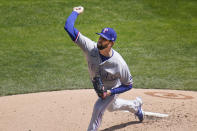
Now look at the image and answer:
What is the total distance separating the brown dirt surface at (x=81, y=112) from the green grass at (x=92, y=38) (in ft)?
2.13

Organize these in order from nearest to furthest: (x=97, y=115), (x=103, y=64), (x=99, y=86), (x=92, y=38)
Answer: (x=99, y=86)
(x=103, y=64)
(x=97, y=115)
(x=92, y=38)

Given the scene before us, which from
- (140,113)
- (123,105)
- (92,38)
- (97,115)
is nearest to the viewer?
(97,115)

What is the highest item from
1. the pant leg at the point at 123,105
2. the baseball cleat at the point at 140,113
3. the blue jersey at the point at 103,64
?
the blue jersey at the point at 103,64

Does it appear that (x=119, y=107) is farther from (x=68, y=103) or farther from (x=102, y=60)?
(x=68, y=103)

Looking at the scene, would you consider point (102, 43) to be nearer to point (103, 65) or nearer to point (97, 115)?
point (103, 65)

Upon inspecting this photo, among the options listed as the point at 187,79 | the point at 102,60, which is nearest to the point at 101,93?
the point at 102,60

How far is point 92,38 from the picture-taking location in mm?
12719

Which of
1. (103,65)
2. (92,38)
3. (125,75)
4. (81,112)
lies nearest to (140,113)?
(81,112)

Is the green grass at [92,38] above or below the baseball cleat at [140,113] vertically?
below

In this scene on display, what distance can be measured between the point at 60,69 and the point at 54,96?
214 cm

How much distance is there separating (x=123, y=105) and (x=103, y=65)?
1.11 metres

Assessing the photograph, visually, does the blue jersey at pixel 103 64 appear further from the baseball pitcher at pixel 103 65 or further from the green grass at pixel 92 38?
the green grass at pixel 92 38

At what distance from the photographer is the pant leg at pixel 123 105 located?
5.91m

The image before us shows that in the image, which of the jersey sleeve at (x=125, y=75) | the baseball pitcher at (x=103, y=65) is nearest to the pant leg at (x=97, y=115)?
the baseball pitcher at (x=103, y=65)
